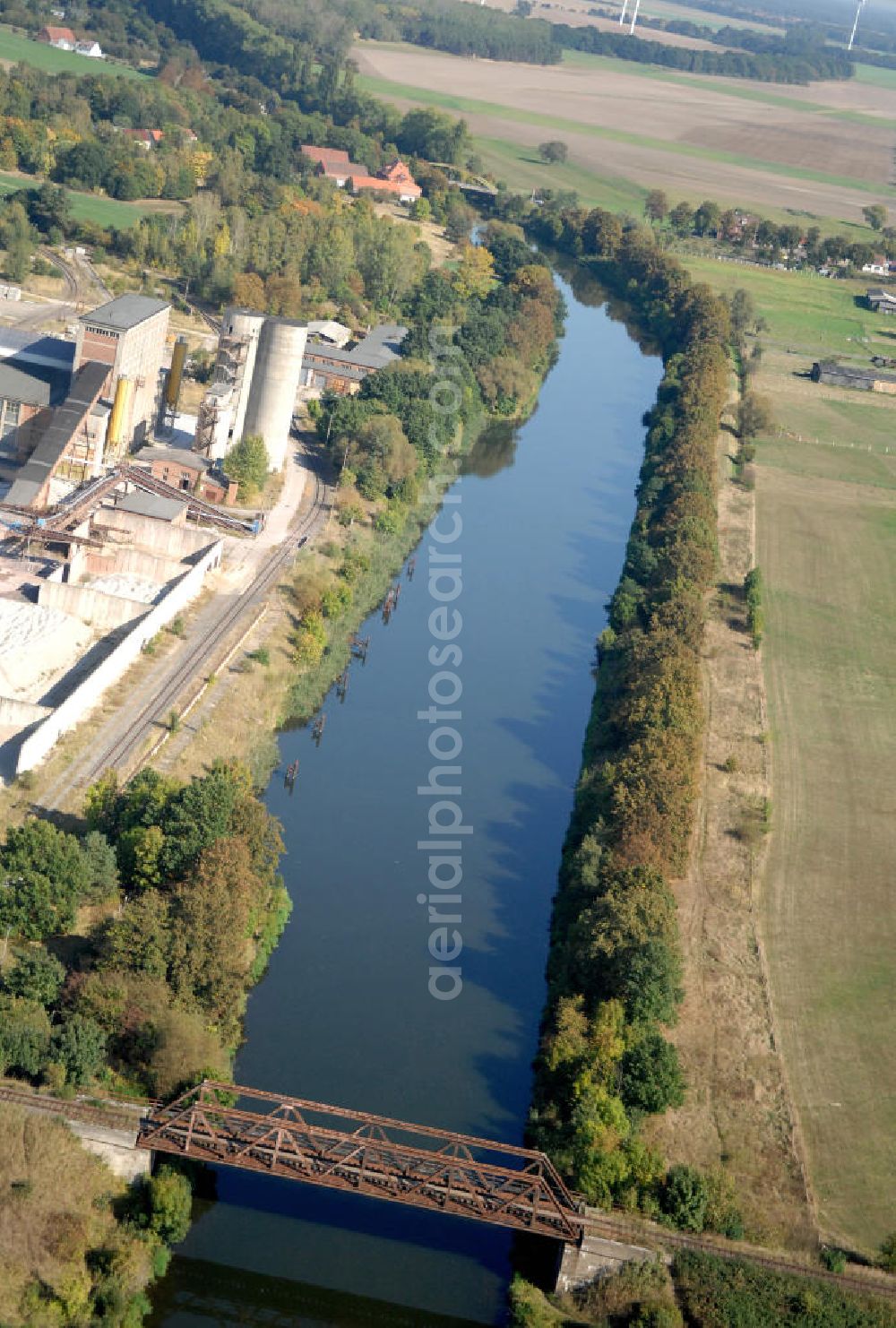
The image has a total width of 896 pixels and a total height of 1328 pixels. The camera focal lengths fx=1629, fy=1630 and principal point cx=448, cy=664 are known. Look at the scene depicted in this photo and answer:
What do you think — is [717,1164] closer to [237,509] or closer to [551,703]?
[551,703]

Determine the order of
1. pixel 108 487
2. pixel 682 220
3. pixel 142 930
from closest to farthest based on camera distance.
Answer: pixel 142 930, pixel 108 487, pixel 682 220

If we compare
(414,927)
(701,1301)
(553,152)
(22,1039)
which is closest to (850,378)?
(553,152)

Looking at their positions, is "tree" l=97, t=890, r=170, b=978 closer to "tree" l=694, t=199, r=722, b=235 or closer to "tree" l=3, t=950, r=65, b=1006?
"tree" l=3, t=950, r=65, b=1006

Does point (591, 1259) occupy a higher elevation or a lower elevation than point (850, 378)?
lower

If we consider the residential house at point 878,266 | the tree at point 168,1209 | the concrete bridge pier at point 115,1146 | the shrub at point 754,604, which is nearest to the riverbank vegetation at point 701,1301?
the tree at point 168,1209

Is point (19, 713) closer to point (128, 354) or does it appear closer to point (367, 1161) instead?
point (367, 1161)

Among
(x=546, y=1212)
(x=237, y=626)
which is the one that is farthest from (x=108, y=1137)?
(x=237, y=626)
